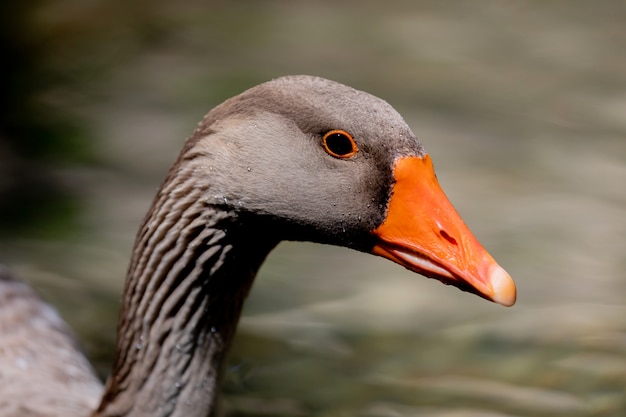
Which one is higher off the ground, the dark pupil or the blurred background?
the blurred background

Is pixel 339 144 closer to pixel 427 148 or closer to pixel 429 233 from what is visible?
pixel 429 233

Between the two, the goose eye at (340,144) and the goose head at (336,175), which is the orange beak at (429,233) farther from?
the goose eye at (340,144)

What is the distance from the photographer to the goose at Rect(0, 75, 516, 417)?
3.40 m

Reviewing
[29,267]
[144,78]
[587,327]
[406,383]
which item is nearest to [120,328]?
[406,383]

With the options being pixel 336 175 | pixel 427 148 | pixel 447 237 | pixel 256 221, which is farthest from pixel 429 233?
pixel 427 148

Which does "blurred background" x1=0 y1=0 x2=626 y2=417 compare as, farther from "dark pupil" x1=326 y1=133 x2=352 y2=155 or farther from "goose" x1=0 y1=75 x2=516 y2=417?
"dark pupil" x1=326 y1=133 x2=352 y2=155

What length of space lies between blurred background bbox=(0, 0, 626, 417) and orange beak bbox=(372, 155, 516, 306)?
6.21 feet

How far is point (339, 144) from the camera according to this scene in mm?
3443

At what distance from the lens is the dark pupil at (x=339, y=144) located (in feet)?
11.2

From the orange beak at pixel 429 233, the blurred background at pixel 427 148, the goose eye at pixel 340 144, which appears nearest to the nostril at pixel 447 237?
the orange beak at pixel 429 233

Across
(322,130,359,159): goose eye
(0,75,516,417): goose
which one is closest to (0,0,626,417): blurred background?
(0,75,516,417): goose

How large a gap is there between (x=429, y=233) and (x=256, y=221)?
2.04 feet

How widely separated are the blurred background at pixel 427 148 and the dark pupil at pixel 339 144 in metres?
2.05

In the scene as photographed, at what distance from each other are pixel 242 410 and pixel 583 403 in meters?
1.78
